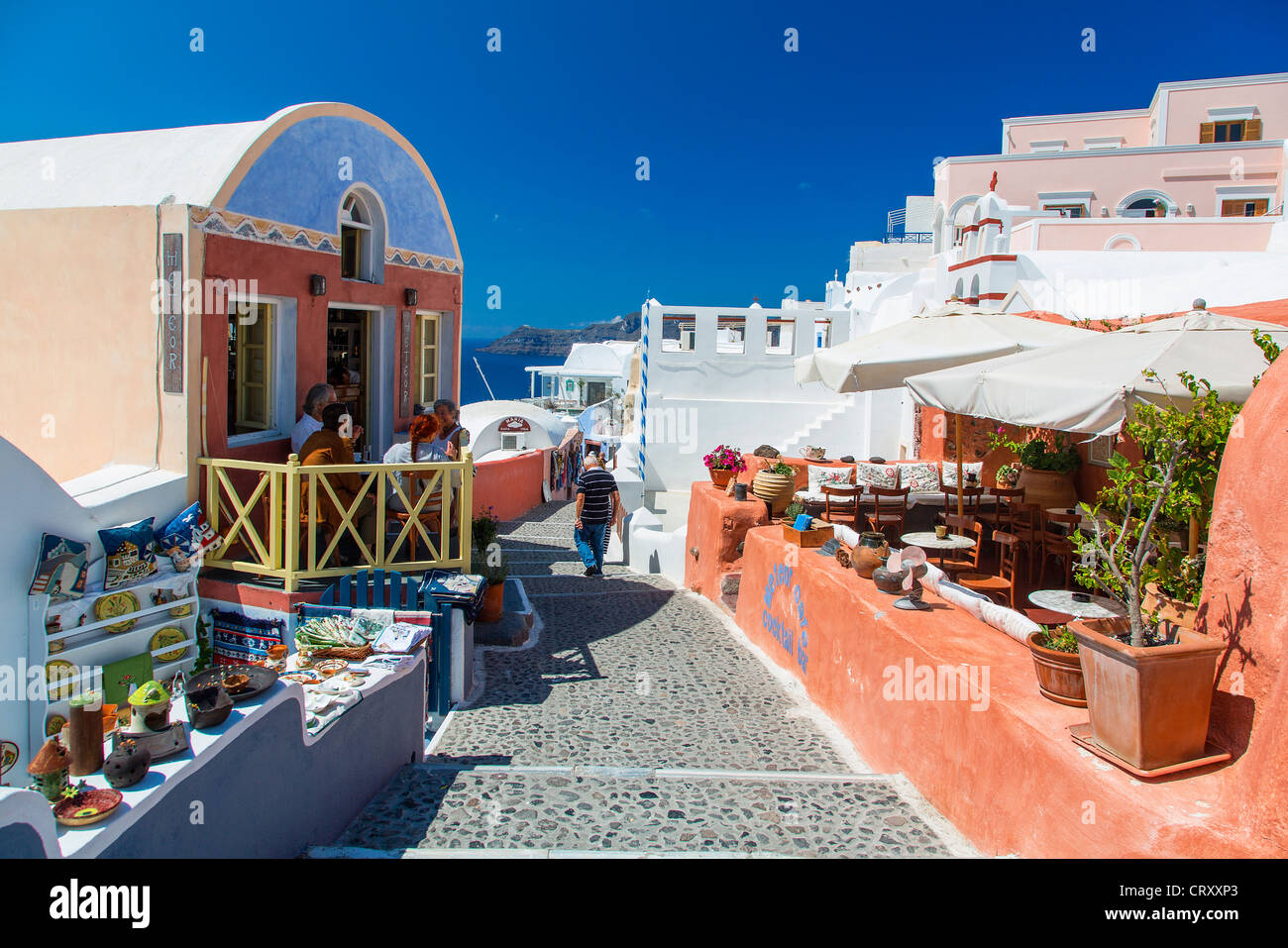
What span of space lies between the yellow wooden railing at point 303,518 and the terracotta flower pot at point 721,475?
4.68 metres

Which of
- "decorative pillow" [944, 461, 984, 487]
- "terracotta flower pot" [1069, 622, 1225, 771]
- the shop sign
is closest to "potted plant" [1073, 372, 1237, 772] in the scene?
"terracotta flower pot" [1069, 622, 1225, 771]

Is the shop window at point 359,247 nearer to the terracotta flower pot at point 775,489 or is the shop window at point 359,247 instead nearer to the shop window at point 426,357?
the shop window at point 426,357

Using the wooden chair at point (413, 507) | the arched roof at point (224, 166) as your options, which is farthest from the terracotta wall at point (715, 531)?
the arched roof at point (224, 166)

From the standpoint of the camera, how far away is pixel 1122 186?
26047 millimetres

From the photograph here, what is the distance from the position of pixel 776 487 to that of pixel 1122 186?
21362 mm

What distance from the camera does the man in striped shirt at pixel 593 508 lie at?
1271 cm

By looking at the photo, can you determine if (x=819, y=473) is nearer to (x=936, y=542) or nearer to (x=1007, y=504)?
(x=1007, y=504)

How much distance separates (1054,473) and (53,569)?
34.6 feet

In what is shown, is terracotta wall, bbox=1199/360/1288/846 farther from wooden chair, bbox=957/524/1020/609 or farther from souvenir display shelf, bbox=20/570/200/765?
souvenir display shelf, bbox=20/570/200/765

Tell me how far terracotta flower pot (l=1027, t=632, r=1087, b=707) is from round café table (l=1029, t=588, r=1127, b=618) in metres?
1.43

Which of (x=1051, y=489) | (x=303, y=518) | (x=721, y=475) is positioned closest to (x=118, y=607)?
(x=303, y=518)

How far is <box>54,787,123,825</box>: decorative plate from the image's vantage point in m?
3.04
